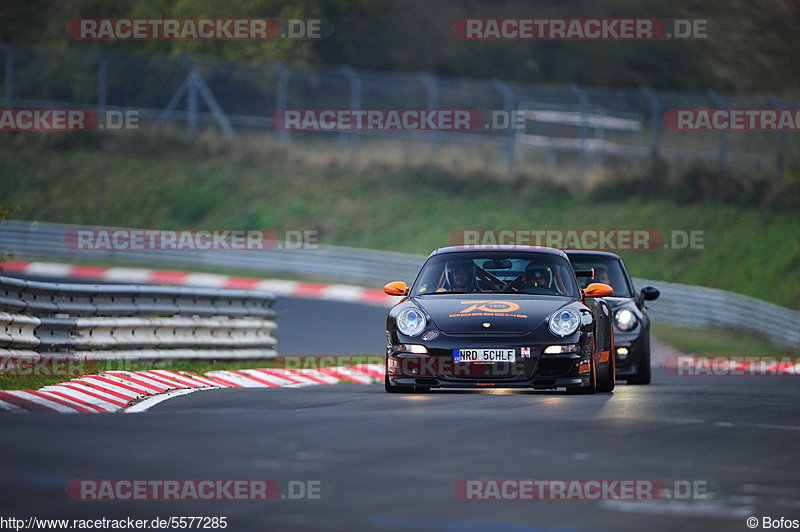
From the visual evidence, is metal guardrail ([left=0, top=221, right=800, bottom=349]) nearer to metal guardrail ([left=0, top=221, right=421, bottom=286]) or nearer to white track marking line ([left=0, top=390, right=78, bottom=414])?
metal guardrail ([left=0, top=221, right=421, bottom=286])

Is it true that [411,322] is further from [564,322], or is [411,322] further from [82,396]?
[82,396]

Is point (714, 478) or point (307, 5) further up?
point (307, 5)

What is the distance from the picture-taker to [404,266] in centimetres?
3428

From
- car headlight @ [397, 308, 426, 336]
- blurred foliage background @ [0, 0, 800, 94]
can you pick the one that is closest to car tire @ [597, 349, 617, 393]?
car headlight @ [397, 308, 426, 336]

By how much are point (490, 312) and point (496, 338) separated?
349mm

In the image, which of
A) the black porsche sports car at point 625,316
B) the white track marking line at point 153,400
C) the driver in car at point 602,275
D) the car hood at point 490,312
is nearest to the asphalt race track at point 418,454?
the white track marking line at point 153,400

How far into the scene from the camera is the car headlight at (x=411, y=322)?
12266 millimetres

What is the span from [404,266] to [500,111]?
8.67 meters

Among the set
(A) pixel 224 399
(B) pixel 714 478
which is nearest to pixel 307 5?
(A) pixel 224 399

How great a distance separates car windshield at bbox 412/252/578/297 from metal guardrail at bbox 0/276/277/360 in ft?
11.8

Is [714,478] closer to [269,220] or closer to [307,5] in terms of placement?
[269,220]

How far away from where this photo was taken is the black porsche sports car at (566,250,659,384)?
625 inches

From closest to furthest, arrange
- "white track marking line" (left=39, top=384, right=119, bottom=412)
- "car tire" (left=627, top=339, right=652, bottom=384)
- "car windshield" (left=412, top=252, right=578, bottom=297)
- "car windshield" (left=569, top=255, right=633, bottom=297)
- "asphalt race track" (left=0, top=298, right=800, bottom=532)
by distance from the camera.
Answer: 1. "asphalt race track" (left=0, top=298, right=800, bottom=532)
2. "white track marking line" (left=39, top=384, right=119, bottom=412)
3. "car windshield" (left=412, top=252, right=578, bottom=297)
4. "car tire" (left=627, top=339, right=652, bottom=384)
5. "car windshield" (left=569, top=255, right=633, bottom=297)

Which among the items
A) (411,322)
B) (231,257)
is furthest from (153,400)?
(231,257)
